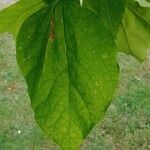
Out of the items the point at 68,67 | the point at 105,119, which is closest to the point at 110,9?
the point at 68,67

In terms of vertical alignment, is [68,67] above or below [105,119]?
above

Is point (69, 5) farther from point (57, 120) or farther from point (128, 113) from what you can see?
point (128, 113)

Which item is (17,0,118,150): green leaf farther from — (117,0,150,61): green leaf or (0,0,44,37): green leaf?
(117,0,150,61): green leaf

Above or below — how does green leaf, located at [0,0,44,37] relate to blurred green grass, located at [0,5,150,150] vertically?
above

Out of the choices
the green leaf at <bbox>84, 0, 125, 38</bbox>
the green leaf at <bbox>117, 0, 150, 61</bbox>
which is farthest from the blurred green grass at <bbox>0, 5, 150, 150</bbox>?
the green leaf at <bbox>84, 0, 125, 38</bbox>

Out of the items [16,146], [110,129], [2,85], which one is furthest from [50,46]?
[2,85]

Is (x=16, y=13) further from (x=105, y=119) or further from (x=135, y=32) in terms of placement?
(x=105, y=119)
